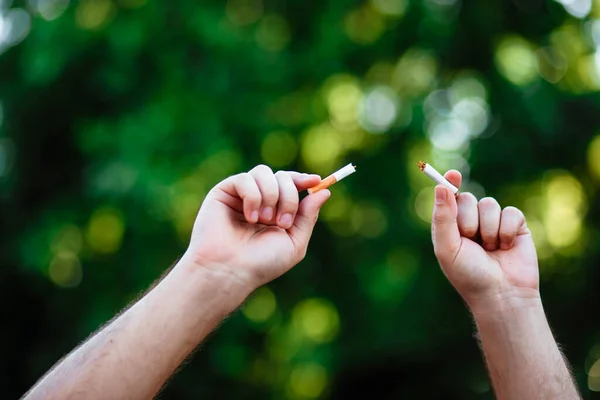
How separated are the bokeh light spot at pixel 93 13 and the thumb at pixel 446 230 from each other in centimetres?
324

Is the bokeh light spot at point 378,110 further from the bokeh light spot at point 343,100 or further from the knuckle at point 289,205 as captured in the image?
the knuckle at point 289,205

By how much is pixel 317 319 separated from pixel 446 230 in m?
2.81

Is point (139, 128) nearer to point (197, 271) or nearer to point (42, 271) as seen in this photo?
point (42, 271)

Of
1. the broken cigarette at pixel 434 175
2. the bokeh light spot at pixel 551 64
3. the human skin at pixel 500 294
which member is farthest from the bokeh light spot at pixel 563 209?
the broken cigarette at pixel 434 175

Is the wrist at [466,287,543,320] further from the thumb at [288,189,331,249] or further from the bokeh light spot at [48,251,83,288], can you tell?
the bokeh light spot at [48,251,83,288]

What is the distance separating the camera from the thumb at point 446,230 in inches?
84.7

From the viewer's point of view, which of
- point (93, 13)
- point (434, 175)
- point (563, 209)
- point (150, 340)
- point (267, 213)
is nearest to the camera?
point (150, 340)

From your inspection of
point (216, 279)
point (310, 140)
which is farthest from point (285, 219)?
point (310, 140)

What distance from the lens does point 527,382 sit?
2105mm

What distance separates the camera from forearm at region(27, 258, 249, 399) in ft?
6.05

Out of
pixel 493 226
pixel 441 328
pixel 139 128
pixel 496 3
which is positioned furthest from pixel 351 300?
pixel 493 226

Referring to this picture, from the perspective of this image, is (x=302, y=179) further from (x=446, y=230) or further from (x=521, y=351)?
(x=521, y=351)

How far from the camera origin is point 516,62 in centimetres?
473

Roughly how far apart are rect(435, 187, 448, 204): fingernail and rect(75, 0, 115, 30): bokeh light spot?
10.7ft
